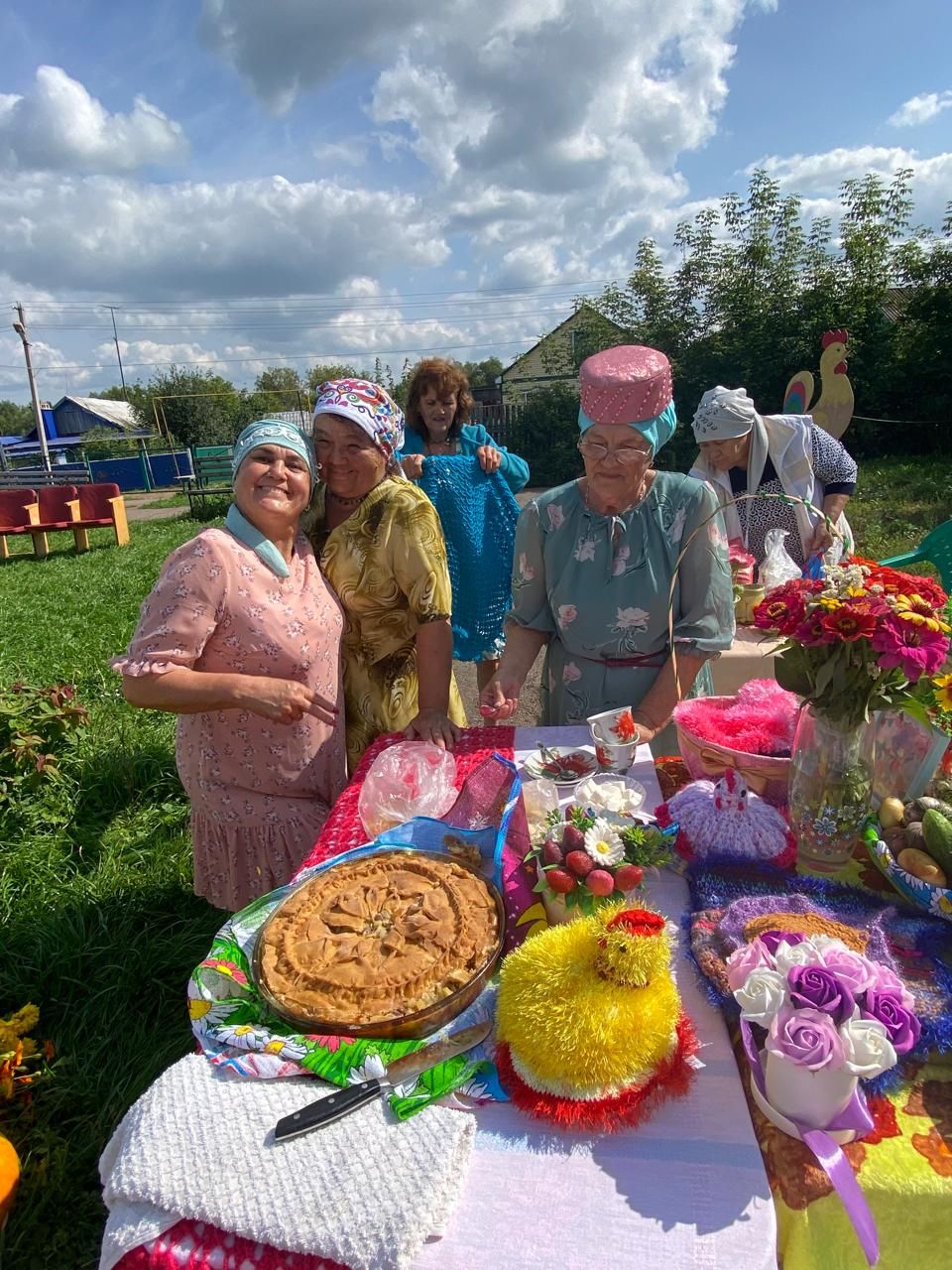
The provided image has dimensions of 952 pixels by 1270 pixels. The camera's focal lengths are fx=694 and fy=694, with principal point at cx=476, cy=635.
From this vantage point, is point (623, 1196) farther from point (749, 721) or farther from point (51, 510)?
point (51, 510)

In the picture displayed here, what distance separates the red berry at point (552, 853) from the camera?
4.22 ft

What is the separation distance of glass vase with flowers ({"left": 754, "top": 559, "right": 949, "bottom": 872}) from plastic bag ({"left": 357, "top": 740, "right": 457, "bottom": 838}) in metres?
0.84

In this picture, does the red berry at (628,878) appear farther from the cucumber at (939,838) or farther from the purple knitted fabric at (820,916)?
the cucumber at (939,838)

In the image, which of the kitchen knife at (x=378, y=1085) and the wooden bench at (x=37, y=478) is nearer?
the kitchen knife at (x=378, y=1085)

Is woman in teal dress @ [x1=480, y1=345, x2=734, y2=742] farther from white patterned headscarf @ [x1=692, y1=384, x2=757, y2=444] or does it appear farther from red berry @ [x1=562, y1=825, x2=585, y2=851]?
white patterned headscarf @ [x1=692, y1=384, x2=757, y2=444]

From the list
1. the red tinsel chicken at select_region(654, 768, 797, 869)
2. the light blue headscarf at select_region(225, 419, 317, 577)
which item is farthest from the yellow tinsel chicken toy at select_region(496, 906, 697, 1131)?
the light blue headscarf at select_region(225, 419, 317, 577)

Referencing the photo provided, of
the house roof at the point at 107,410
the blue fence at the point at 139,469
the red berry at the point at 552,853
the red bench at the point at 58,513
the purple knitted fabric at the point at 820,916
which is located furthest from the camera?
the house roof at the point at 107,410

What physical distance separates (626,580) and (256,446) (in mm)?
1108

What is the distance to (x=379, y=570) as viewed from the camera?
2113mm

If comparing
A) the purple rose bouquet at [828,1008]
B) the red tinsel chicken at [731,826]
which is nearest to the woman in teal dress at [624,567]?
the red tinsel chicken at [731,826]

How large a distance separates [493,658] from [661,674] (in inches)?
87.9

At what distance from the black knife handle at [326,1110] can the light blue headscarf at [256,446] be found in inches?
50.7

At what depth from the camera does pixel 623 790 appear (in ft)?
5.12

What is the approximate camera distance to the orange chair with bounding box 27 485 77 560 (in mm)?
12695
